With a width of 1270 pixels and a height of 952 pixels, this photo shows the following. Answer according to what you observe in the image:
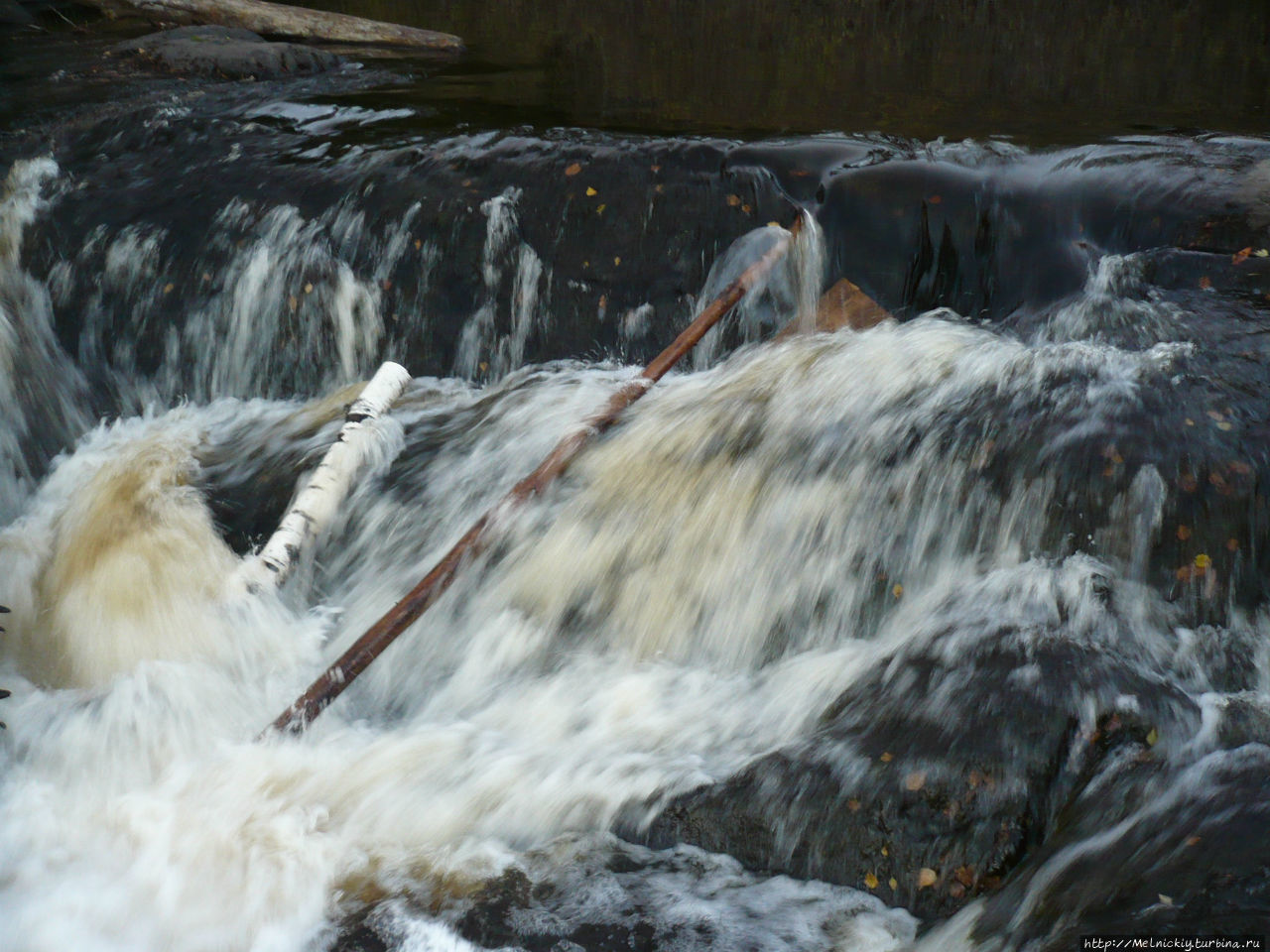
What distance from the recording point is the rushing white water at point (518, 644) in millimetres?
2793

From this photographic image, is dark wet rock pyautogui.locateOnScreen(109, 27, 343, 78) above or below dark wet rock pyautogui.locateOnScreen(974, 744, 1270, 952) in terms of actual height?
above

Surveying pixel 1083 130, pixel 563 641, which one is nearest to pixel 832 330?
pixel 563 641

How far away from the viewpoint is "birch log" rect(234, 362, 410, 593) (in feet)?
12.7

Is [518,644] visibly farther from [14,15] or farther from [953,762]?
[14,15]

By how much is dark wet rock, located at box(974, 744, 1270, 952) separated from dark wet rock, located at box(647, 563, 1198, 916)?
0.34ft

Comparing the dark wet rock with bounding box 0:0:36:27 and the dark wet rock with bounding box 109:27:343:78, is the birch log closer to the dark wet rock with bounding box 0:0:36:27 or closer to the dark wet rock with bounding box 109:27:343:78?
the dark wet rock with bounding box 109:27:343:78

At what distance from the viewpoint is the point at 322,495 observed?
411 cm

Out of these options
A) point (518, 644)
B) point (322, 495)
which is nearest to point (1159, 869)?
point (518, 644)

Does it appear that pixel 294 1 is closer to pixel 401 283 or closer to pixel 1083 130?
pixel 401 283

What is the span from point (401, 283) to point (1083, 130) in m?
3.61

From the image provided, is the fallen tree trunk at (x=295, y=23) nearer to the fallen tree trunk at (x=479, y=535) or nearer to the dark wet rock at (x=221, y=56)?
the dark wet rock at (x=221, y=56)

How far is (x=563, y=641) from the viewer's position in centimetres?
352

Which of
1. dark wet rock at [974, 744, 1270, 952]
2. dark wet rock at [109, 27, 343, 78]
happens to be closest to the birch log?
dark wet rock at [974, 744, 1270, 952]

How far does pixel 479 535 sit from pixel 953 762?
5.59ft
